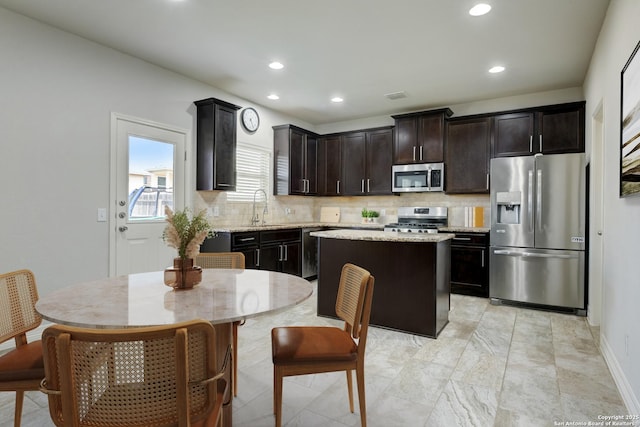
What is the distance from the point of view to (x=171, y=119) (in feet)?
13.4

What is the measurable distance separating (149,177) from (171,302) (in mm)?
2809

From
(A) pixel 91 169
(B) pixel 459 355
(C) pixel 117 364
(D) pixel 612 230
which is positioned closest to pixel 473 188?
(D) pixel 612 230

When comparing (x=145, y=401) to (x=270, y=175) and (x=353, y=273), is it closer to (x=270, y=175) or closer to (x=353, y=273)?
Result: (x=353, y=273)

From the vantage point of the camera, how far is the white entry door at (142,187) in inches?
141

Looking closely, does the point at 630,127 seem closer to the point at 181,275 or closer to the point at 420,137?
the point at 181,275

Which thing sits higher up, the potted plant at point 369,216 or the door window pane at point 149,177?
the door window pane at point 149,177

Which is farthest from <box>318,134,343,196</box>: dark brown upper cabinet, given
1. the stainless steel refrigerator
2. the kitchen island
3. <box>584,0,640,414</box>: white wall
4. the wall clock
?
<box>584,0,640,414</box>: white wall

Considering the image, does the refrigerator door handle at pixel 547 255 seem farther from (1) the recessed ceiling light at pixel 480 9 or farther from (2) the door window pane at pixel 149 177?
(2) the door window pane at pixel 149 177

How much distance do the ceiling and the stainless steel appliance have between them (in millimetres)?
1764

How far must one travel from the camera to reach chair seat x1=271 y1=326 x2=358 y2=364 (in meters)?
1.70

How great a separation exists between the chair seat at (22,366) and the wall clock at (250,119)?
3.98 m

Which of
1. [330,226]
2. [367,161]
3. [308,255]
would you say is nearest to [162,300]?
[308,255]

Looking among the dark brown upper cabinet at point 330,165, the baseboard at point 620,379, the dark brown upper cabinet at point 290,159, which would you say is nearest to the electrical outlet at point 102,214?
the dark brown upper cabinet at point 290,159

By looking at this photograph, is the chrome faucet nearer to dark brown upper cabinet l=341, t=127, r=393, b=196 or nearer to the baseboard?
dark brown upper cabinet l=341, t=127, r=393, b=196
